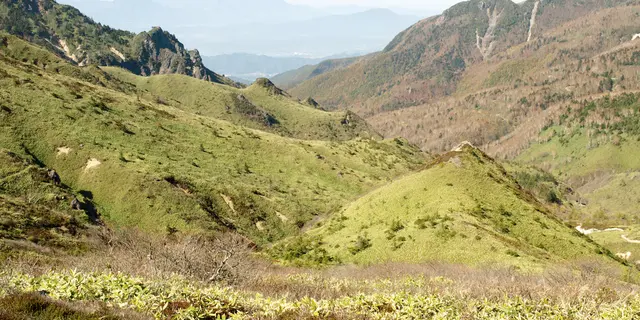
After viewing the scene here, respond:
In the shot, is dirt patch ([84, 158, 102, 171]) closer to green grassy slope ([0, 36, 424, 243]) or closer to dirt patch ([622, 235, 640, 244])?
green grassy slope ([0, 36, 424, 243])

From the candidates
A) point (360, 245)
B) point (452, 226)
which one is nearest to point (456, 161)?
point (452, 226)

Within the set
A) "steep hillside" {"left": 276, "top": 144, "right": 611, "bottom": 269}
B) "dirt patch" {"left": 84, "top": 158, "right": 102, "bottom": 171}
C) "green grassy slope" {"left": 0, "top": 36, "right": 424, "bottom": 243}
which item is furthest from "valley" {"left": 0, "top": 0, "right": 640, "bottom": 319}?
"dirt patch" {"left": 84, "top": 158, "right": 102, "bottom": 171}

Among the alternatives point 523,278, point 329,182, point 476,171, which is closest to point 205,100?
point 329,182

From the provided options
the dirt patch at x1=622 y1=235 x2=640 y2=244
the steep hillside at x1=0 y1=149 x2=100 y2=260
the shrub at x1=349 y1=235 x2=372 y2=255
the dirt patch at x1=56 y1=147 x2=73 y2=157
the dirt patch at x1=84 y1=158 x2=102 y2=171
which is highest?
the dirt patch at x1=56 y1=147 x2=73 y2=157

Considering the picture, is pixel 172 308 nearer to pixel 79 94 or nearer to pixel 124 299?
pixel 124 299

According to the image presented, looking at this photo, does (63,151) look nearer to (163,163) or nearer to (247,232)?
(163,163)

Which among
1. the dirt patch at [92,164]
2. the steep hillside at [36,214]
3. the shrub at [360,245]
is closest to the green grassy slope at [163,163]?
the dirt patch at [92,164]

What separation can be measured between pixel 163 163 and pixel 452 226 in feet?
160

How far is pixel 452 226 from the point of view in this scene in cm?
3444

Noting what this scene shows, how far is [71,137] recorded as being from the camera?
198ft

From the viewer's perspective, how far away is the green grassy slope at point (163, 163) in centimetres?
5366

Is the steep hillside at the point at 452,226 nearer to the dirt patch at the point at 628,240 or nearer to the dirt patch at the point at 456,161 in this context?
the dirt patch at the point at 456,161

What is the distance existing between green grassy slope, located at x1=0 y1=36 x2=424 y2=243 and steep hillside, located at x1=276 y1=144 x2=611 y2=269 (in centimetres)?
2007

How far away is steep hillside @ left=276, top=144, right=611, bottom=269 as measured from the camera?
31.8 m
